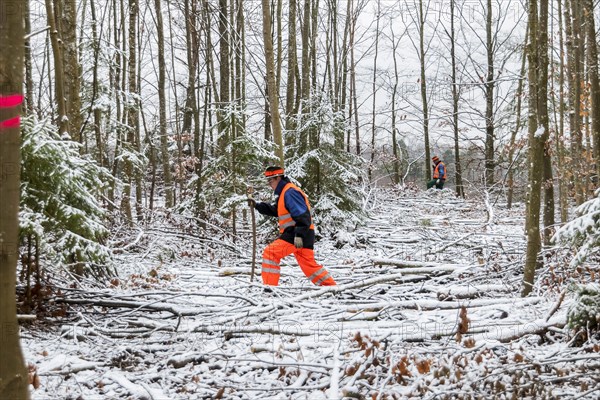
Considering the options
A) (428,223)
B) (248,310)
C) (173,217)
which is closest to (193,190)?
(173,217)

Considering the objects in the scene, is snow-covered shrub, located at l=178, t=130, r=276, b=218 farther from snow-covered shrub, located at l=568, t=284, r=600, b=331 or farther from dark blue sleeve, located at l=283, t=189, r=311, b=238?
snow-covered shrub, located at l=568, t=284, r=600, b=331

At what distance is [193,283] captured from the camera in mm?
7727

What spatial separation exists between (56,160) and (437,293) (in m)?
4.60

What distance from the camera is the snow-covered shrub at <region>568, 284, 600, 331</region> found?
4156 millimetres

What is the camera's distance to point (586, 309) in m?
4.18

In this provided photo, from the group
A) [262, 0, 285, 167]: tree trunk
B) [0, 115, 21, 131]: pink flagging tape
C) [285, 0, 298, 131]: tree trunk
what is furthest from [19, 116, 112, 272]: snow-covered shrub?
[285, 0, 298, 131]: tree trunk

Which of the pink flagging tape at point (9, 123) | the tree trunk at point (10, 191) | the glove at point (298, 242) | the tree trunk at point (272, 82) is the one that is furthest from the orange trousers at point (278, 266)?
the pink flagging tape at point (9, 123)

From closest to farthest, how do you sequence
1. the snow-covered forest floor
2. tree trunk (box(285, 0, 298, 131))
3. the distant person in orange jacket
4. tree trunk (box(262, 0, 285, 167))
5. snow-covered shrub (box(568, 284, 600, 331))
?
the snow-covered forest floor < snow-covered shrub (box(568, 284, 600, 331)) < tree trunk (box(262, 0, 285, 167)) < tree trunk (box(285, 0, 298, 131)) < the distant person in orange jacket

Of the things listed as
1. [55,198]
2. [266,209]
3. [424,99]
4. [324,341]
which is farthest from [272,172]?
[424,99]

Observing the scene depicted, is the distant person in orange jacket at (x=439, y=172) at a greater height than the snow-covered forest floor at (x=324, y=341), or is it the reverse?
the distant person in orange jacket at (x=439, y=172)

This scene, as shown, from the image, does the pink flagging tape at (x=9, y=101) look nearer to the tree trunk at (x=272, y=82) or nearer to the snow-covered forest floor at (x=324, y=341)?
the snow-covered forest floor at (x=324, y=341)

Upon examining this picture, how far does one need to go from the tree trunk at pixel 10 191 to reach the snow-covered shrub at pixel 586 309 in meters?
3.99

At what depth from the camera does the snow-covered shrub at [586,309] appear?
4156 millimetres

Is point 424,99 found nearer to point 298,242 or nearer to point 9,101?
point 298,242
